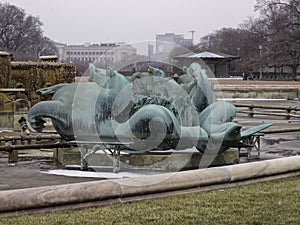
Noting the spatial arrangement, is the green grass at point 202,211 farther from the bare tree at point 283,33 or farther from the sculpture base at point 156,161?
the bare tree at point 283,33

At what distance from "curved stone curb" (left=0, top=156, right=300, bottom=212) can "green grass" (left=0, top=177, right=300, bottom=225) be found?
0.15 metres

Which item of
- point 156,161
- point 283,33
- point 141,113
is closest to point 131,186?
point 141,113

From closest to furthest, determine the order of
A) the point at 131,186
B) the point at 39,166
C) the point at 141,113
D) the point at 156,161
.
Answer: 1. the point at 131,186
2. the point at 141,113
3. the point at 156,161
4. the point at 39,166

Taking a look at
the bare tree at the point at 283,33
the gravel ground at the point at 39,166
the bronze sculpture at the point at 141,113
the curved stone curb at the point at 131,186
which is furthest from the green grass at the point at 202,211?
the bare tree at the point at 283,33

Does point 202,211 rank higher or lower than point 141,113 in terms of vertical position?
lower

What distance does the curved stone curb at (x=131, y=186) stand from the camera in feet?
23.4

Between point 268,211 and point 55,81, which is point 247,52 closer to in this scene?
point 55,81

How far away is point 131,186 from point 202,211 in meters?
0.97

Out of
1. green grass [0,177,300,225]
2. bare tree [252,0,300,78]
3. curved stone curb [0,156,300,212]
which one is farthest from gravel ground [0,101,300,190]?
bare tree [252,0,300,78]

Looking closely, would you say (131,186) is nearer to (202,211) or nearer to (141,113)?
(202,211)

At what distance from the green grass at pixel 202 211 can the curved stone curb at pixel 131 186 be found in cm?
15

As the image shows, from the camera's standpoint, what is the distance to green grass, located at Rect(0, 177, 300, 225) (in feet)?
22.9

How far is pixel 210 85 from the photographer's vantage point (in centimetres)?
1233

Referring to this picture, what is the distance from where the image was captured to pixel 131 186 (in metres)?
7.96
